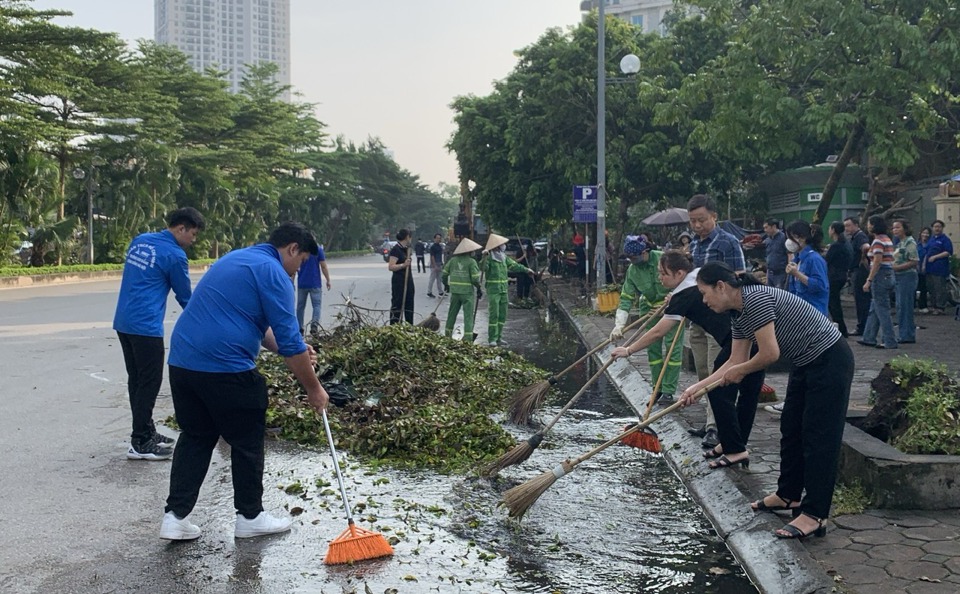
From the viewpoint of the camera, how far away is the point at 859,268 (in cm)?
1467

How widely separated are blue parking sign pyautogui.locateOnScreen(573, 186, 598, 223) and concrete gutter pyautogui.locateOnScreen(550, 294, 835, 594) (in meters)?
13.5

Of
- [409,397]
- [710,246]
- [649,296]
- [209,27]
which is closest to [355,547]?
[409,397]

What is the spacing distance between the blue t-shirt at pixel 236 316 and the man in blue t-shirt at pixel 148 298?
1868mm

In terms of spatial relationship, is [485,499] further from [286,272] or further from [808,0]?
[808,0]

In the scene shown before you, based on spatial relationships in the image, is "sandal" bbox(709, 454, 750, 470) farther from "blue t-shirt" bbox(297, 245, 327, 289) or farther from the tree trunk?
the tree trunk

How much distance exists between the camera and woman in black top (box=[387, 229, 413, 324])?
1420 centimetres

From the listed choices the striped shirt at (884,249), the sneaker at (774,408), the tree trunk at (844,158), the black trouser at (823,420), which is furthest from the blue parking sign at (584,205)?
the black trouser at (823,420)

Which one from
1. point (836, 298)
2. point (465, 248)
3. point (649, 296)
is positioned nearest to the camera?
point (649, 296)

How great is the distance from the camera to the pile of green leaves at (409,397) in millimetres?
7059

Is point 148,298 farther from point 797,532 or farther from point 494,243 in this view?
point 494,243

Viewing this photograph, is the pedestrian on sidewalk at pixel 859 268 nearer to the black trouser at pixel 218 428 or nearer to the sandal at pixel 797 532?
the sandal at pixel 797 532

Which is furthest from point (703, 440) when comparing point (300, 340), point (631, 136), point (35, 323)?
point (631, 136)

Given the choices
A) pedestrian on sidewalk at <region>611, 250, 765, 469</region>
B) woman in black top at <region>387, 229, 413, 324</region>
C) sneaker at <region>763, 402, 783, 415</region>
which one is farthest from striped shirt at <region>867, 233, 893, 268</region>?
woman in black top at <region>387, 229, 413, 324</region>

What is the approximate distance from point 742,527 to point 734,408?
3.99ft
